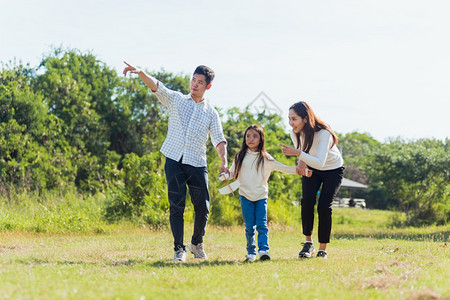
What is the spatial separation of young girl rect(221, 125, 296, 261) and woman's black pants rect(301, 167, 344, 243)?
13.1 inches

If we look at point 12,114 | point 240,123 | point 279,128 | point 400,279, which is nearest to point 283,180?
point 240,123

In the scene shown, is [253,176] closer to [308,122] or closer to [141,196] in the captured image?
[308,122]

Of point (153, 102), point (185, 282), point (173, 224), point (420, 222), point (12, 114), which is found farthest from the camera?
point (153, 102)

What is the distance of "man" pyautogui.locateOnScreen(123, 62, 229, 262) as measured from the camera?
19.2 feet

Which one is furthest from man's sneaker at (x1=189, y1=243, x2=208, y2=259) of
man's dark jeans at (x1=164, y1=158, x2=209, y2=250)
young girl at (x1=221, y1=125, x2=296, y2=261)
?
young girl at (x1=221, y1=125, x2=296, y2=261)

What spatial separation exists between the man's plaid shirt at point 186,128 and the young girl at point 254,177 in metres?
0.40

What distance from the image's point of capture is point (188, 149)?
588 centimetres

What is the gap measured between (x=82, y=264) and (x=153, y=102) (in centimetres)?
2073

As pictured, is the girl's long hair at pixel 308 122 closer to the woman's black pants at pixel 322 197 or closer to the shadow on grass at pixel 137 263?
the woman's black pants at pixel 322 197

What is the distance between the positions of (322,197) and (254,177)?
89 centimetres

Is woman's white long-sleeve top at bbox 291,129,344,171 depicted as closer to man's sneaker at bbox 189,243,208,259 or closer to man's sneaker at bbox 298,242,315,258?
man's sneaker at bbox 298,242,315,258

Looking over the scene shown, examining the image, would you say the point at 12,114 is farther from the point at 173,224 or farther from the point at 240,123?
the point at 173,224

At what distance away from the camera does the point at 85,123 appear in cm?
2208

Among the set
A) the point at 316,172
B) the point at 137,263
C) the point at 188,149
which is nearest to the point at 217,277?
the point at 137,263
